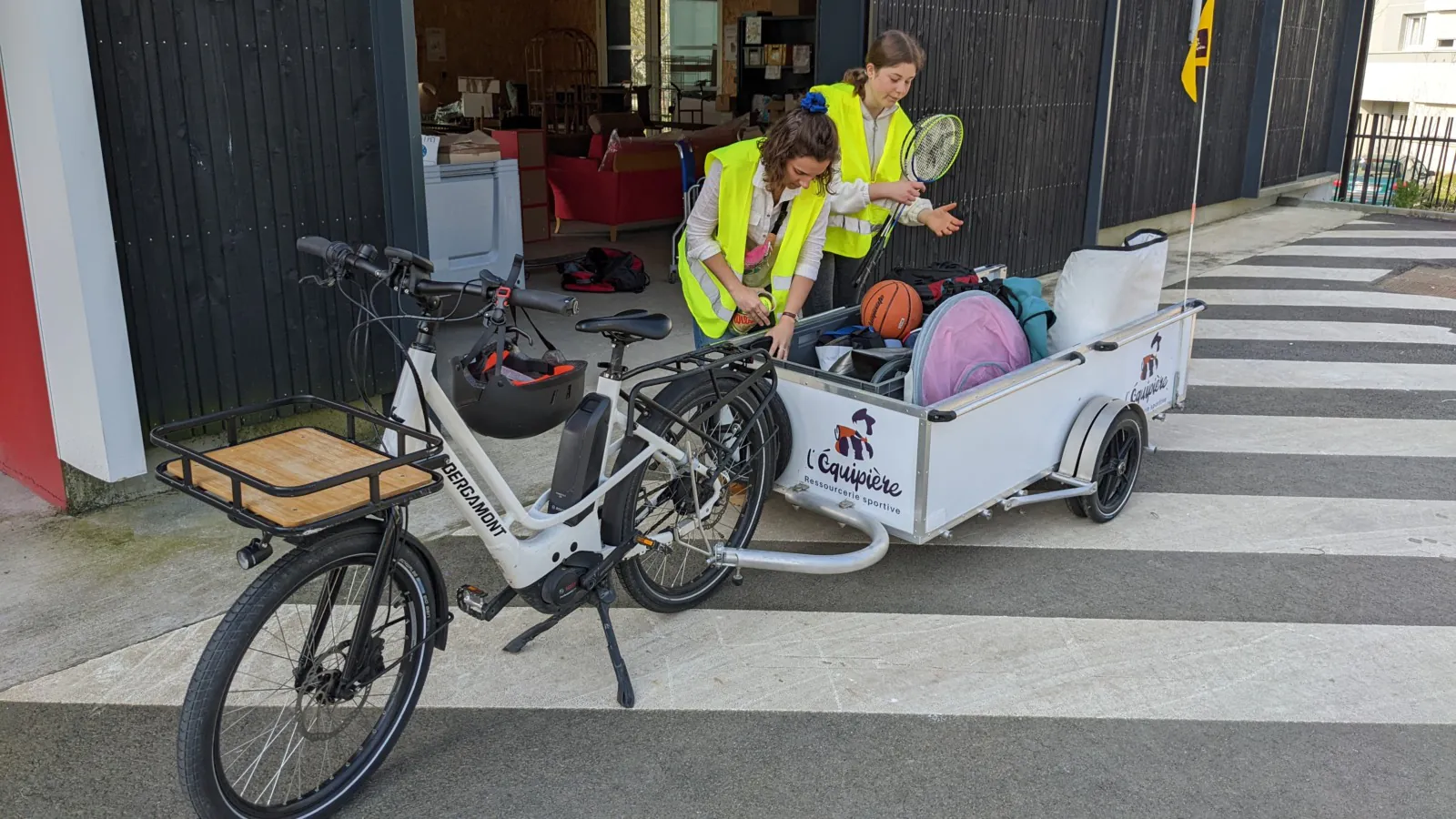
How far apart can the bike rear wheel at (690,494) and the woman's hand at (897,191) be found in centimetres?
125

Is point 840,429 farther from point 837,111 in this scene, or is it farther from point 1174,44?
point 1174,44

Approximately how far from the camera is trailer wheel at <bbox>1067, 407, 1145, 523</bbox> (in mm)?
4688

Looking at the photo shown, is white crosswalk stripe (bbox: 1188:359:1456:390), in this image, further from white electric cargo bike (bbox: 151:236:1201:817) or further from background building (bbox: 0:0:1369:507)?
white electric cargo bike (bbox: 151:236:1201:817)

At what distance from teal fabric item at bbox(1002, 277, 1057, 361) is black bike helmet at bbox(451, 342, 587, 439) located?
231 cm

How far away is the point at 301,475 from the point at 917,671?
203 centimetres

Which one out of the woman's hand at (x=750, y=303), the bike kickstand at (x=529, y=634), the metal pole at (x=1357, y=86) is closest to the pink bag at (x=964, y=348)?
the woman's hand at (x=750, y=303)

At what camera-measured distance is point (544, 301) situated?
9.48 feet

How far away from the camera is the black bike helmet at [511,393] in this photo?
305 centimetres

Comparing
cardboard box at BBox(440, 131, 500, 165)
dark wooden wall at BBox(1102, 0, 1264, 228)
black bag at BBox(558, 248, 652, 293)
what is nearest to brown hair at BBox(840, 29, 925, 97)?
cardboard box at BBox(440, 131, 500, 165)

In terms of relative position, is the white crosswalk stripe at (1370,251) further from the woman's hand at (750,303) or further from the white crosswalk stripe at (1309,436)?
the woman's hand at (750,303)

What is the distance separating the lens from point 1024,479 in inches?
174

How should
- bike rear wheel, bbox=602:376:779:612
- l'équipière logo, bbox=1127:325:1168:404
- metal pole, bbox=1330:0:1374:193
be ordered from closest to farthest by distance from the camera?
bike rear wheel, bbox=602:376:779:612, l'équipière logo, bbox=1127:325:1168:404, metal pole, bbox=1330:0:1374:193

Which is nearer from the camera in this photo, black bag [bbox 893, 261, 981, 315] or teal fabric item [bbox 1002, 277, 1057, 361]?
teal fabric item [bbox 1002, 277, 1057, 361]

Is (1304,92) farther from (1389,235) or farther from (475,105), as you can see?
(475,105)
